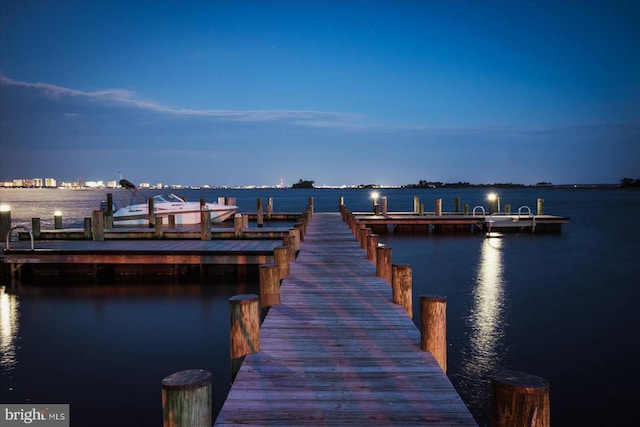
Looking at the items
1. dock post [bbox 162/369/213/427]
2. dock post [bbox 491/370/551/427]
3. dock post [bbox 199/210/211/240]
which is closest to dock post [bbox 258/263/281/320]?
dock post [bbox 162/369/213/427]

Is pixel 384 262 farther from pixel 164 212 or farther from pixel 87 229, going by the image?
pixel 164 212

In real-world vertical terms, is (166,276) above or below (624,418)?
above

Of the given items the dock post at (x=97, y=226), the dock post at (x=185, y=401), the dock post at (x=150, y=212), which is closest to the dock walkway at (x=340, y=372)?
the dock post at (x=185, y=401)

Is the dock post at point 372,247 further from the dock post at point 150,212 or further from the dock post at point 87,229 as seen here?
the dock post at point 150,212

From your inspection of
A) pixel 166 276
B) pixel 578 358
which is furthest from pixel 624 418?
pixel 166 276

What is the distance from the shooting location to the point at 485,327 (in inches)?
527

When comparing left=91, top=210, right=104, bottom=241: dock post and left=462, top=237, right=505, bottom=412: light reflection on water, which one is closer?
left=462, top=237, right=505, bottom=412: light reflection on water

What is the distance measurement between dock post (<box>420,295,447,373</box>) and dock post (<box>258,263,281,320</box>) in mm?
3048

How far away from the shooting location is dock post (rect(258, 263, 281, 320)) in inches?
316

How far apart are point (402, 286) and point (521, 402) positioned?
5190 millimetres

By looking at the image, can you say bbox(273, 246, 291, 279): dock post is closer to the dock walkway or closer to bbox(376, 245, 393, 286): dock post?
the dock walkway

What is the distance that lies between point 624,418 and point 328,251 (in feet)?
29.6

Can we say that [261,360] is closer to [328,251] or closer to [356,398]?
[356,398]

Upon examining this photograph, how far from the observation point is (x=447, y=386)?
4.99 metres
